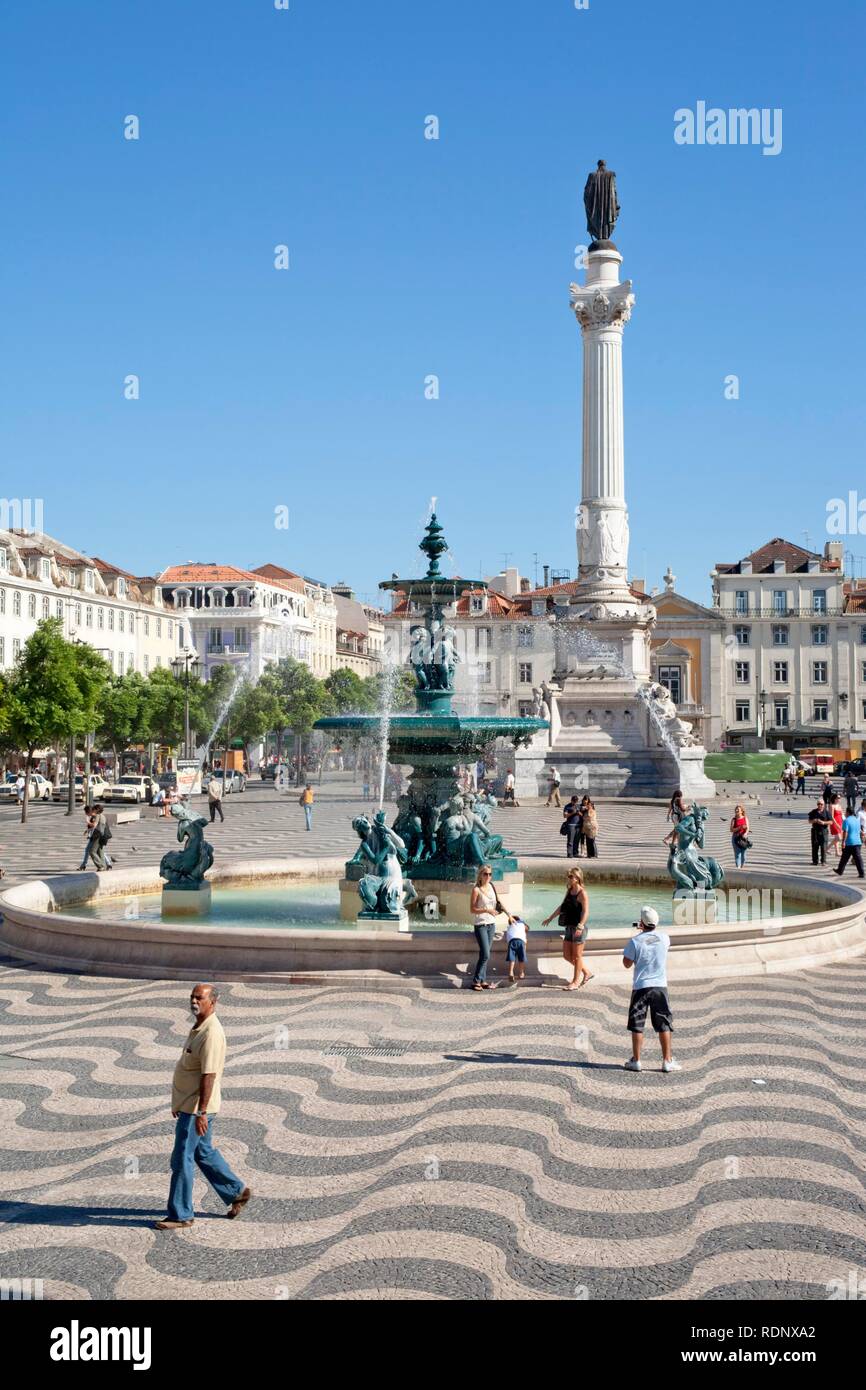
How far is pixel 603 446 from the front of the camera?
163 feet

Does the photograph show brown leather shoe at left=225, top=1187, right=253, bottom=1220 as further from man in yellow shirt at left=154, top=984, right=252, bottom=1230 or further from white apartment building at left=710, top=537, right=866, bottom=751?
white apartment building at left=710, top=537, right=866, bottom=751

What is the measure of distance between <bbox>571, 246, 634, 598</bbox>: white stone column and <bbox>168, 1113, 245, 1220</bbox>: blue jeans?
143ft

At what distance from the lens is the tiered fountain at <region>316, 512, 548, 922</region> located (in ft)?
53.0

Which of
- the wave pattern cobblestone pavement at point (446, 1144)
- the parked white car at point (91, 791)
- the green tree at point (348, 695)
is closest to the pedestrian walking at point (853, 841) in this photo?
the wave pattern cobblestone pavement at point (446, 1144)

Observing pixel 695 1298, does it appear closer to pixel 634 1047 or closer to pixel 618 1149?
pixel 618 1149

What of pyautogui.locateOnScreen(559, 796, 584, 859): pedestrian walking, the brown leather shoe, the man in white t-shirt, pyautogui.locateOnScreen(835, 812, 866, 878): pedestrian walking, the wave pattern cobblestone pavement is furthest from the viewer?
pyautogui.locateOnScreen(559, 796, 584, 859): pedestrian walking

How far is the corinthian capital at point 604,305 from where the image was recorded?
49688 mm

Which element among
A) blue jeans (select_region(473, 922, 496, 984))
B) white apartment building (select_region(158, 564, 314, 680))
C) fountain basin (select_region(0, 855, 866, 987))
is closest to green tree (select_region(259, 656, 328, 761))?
white apartment building (select_region(158, 564, 314, 680))

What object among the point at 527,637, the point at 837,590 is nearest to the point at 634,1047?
the point at 527,637

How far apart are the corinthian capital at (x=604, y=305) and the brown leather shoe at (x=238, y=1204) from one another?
46790mm

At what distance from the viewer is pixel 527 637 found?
87688 mm

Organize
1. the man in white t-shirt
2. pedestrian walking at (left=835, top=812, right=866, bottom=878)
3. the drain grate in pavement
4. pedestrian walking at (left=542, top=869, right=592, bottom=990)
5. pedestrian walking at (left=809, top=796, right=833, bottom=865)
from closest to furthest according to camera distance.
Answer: the man in white t-shirt
the drain grate in pavement
pedestrian walking at (left=542, top=869, right=592, bottom=990)
pedestrian walking at (left=835, top=812, right=866, bottom=878)
pedestrian walking at (left=809, top=796, right=833, bottom=865)

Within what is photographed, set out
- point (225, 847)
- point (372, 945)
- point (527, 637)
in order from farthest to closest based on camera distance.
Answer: point (527, 637) < point (225, 847) < point (372, 945)
